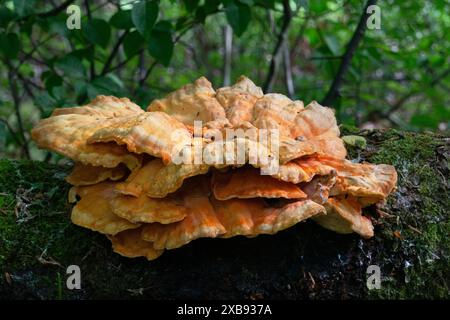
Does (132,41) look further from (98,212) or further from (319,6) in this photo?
(319,6)

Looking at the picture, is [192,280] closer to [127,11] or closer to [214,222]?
[214,222]

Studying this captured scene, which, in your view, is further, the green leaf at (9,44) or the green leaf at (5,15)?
the green leaf at (9,44)

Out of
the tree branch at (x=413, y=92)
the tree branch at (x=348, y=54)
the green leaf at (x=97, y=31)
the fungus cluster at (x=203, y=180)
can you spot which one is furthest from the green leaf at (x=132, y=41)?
the tree branch at (x=413, y=92)

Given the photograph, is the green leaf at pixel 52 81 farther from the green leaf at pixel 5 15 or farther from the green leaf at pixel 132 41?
the green leaf at pixel 132 41

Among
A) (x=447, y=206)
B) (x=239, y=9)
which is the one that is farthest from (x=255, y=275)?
(x=239, y=9)

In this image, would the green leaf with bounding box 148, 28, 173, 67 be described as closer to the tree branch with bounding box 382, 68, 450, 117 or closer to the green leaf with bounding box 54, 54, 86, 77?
the green leaf with bounding box 54, 54, 86, 77
